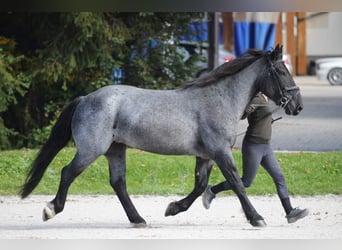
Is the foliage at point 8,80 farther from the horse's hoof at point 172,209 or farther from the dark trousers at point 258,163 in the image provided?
the dark trousers at point 258,163

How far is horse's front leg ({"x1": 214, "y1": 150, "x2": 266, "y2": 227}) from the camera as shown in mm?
8516

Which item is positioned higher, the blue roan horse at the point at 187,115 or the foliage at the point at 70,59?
the blue roan horse at the point at 187,115

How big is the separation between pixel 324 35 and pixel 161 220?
722 inches

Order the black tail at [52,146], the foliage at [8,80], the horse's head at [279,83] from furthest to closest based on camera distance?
the foliage at [8,80], the black tail at [52,146], the horse's head at [279,83]

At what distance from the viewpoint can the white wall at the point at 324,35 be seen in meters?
26.6

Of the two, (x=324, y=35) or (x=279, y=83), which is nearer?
(x=279, y=83)

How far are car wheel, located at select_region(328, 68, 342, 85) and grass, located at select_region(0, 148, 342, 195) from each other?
36.4 feet

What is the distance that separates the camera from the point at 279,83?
28.3 feet

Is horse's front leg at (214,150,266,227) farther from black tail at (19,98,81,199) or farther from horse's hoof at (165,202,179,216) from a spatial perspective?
black tail at (19,98,81,199)

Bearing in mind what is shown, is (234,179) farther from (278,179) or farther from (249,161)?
(278,179)

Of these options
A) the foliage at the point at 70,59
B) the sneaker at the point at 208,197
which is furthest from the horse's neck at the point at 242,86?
the foliage at the point at 70,59

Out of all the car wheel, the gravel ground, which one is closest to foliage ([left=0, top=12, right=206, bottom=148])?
the gravel ground

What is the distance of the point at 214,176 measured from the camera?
38.7 feet

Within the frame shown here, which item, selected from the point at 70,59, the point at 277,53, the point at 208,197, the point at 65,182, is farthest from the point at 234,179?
the point at 70,59
